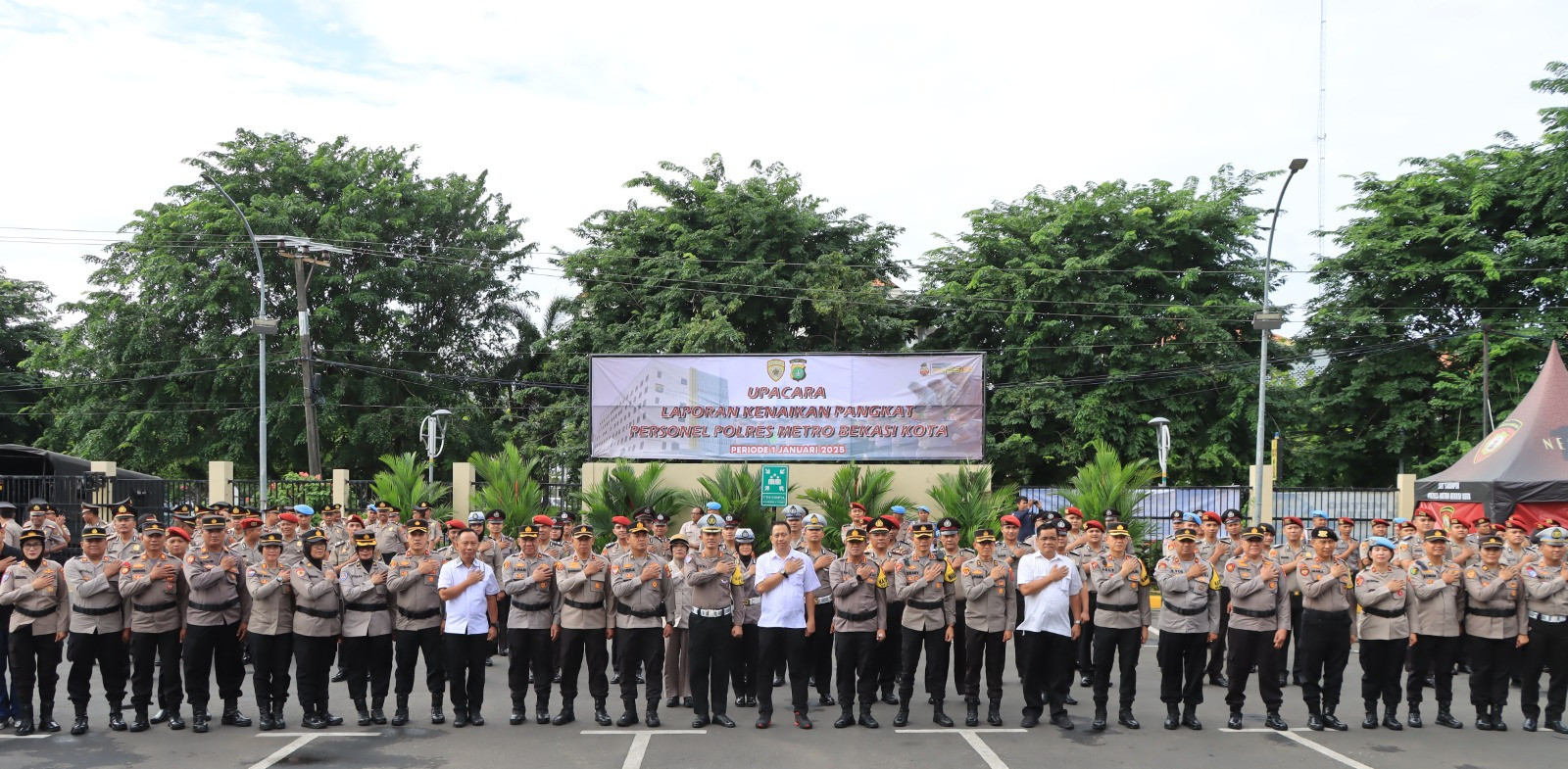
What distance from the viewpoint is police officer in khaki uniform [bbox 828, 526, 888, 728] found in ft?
28.1

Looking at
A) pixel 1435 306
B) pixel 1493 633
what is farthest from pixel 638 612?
pixel 1435 306

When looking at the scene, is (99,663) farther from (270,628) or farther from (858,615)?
(858,615)

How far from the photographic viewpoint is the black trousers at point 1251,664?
335 inches

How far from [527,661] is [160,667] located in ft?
8.68

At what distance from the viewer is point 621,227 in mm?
29078

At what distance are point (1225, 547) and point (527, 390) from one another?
864 inches

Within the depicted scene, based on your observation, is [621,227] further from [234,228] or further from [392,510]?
[392,510]

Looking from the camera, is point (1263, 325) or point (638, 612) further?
point (1263, 325)

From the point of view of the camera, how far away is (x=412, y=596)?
857 centimetres

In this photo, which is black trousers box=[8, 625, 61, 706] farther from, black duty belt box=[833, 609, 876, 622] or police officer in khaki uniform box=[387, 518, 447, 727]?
black duty belt box=[833, 609, 876, 622]

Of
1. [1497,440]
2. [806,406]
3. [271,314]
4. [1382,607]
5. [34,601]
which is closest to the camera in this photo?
[34,601]

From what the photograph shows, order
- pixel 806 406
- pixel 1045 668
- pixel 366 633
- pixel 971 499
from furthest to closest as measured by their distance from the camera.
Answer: pixel 806 406
pixel 971 499
pixel 1045 668
pixel 366 633

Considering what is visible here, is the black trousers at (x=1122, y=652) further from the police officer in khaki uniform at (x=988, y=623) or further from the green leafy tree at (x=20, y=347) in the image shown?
the green leafy tree at (x=20, y=347)

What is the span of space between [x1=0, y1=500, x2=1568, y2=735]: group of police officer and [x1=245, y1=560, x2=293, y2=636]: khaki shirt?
15 millimetres
